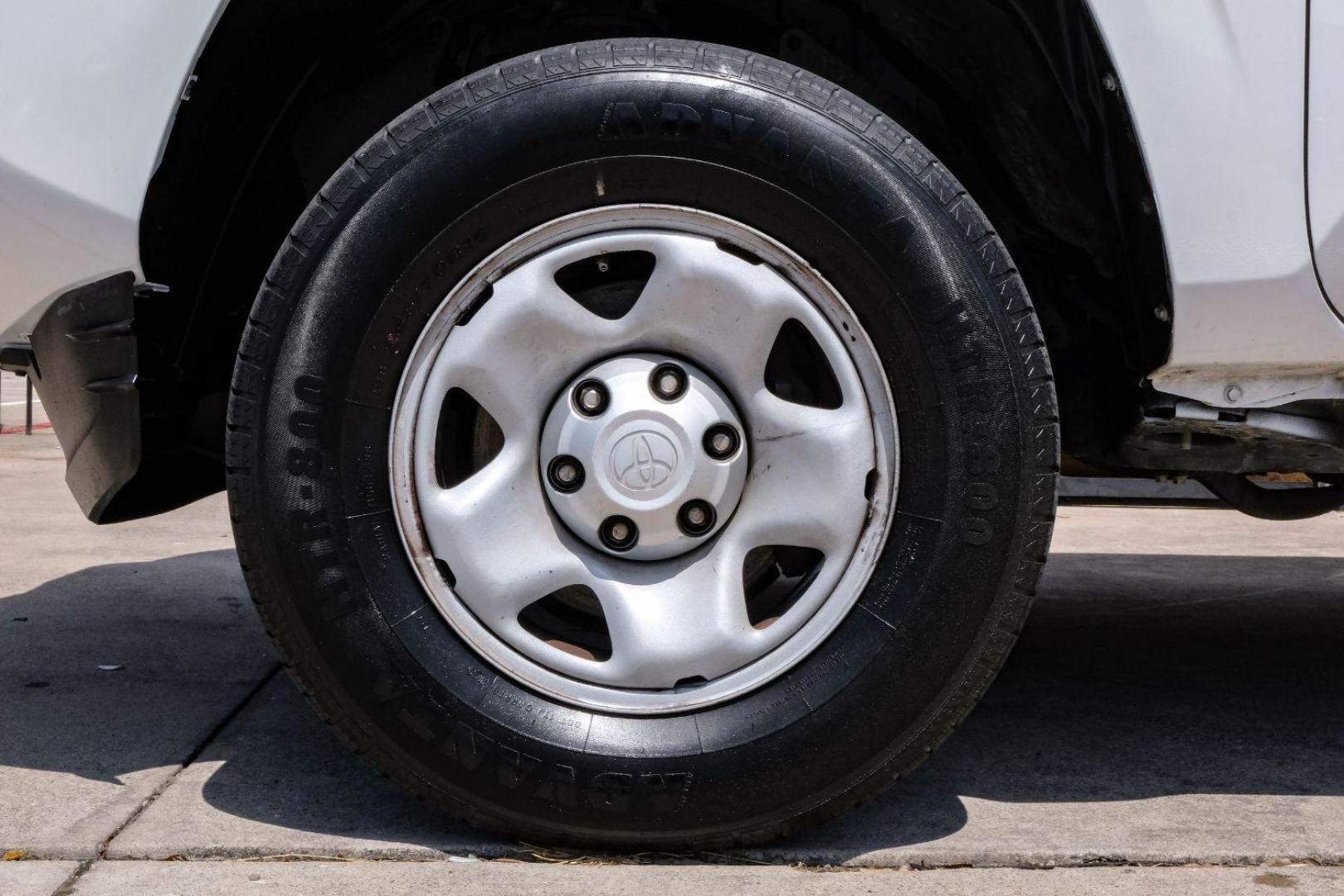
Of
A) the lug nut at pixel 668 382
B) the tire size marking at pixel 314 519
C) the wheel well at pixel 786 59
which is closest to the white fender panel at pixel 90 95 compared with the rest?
the wheel well at pixel 786 59

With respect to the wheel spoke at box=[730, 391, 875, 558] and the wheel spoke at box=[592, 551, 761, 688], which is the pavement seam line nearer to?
the wheel spoke at box=[592, 551, 761, 688]

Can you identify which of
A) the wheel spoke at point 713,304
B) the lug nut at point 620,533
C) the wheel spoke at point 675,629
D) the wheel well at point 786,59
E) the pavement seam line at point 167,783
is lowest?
the pavement seam line at point 167,783

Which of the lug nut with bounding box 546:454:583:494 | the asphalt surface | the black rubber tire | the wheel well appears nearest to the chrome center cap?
the lug nut with bounding box 546:454:583:494

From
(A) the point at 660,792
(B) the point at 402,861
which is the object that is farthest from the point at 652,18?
(B) the point at 402,861

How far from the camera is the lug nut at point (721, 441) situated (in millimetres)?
1812

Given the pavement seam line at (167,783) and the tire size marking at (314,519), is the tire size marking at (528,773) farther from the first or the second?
the pavement seam line at (167,783)

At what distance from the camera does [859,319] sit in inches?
69.8

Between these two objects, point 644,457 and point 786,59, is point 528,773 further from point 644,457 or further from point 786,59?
point 786,59

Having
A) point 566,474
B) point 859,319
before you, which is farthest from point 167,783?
point 859,319

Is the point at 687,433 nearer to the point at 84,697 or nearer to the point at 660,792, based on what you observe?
the point at 660,792

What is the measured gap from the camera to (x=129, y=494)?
7.45 ft

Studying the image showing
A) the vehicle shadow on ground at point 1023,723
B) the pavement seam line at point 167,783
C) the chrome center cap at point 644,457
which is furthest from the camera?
the vehicle shadow on ground at point 1023,723

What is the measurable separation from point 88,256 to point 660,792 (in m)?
1.10

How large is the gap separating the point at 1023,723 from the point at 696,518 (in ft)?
3.20
